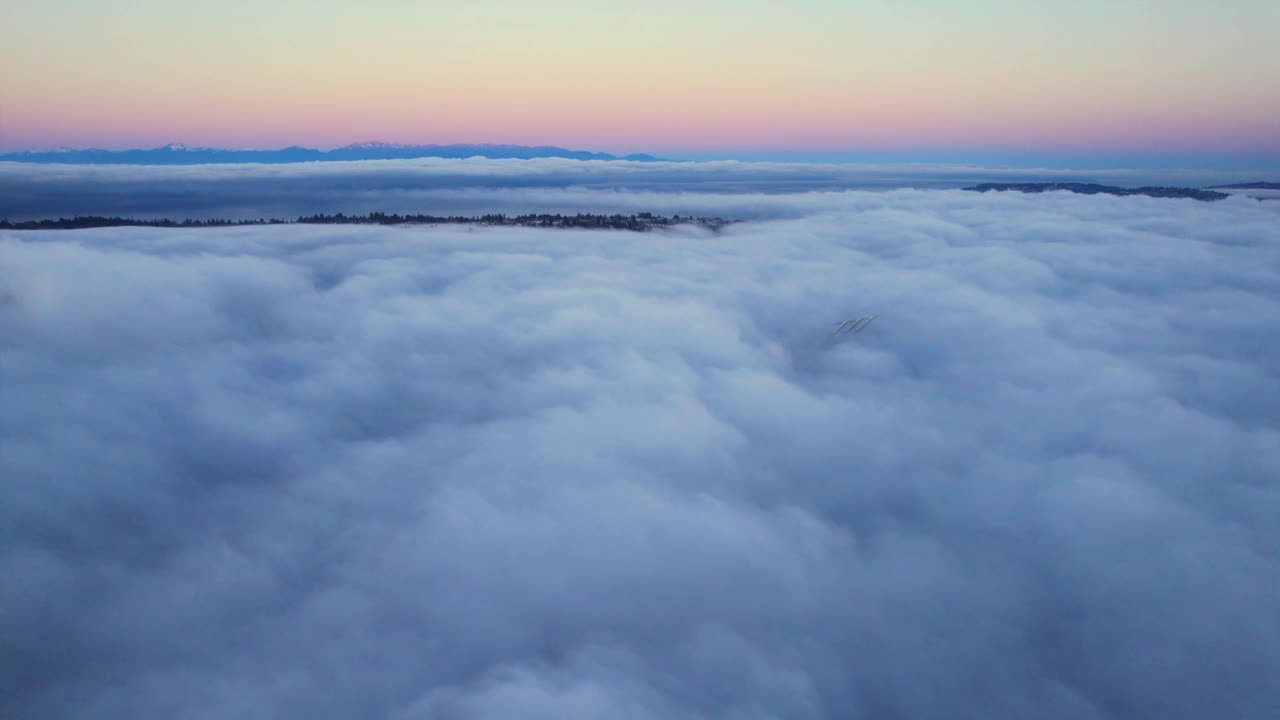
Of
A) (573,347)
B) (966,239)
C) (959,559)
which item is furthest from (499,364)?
(966,239)

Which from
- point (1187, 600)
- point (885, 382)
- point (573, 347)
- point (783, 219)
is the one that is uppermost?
point (783, 219)

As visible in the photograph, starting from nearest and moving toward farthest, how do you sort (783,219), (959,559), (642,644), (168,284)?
1. (642,644)
2. (959,559)
3. (168,284)
4. (783,219)

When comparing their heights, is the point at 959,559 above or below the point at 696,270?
below

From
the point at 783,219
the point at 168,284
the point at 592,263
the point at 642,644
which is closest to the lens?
the point at 642,644

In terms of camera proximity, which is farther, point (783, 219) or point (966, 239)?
point (783, 219)

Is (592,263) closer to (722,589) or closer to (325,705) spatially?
(722,589)

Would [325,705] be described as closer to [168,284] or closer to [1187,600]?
[1187,600]

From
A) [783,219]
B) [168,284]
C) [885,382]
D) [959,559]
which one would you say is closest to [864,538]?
[959,559]
